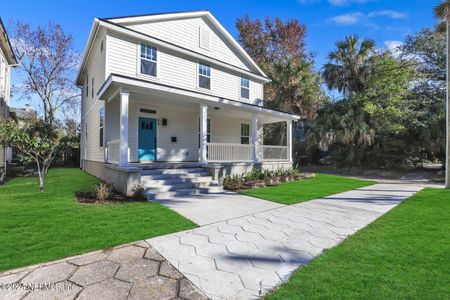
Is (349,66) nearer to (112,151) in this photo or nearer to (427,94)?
(427,94)

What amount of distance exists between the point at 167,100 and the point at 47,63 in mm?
21114

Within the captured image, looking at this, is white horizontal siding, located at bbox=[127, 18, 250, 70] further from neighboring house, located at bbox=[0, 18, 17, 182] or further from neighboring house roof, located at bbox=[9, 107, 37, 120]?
neighboring house, located at bbox=[0, 18, 17, 182]

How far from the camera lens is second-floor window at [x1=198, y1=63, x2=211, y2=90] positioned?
12.6 m

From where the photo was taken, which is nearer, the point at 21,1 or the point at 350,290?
the point at 350,290

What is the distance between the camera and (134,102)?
1049 cm

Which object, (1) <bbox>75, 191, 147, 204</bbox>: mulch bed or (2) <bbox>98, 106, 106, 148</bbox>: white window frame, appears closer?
(1) <bbox>75, 191, 147, 204</bbox>: mulch bed

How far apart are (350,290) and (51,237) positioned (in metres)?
4.09

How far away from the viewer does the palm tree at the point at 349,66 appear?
1689cm

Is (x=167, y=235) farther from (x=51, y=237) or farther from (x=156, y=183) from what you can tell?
(x=156, y=183)

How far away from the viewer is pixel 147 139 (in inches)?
432

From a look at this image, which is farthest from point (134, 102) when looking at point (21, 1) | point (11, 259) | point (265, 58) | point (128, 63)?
point (265, 58)

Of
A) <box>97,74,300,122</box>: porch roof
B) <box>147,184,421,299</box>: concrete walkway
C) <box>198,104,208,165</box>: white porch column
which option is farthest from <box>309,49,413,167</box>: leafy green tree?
<box>147,184,421,299</box>: concrete walkway

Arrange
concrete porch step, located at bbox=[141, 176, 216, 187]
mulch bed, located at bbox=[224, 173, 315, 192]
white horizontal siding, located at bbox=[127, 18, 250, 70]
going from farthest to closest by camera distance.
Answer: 1. white horizontal siding, located at bbox=[127, 18, 250, 70]
2. mulch bed, located at bbox=[224, 173, 315, 192]
3. concrete porch step, located at bbox=[141, 176, 216, 187]

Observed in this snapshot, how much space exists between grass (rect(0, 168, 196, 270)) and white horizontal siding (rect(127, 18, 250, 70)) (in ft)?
27.5
